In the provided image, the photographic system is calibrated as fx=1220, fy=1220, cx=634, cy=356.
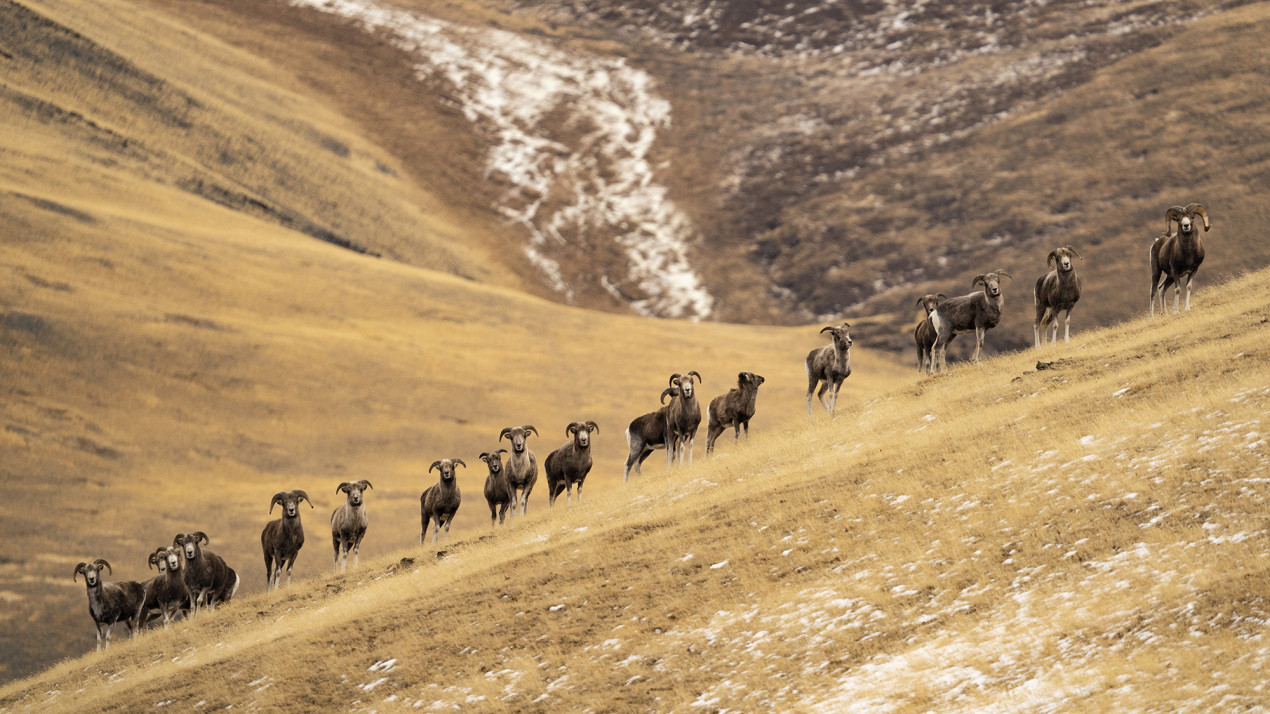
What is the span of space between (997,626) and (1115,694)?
7.47 ft

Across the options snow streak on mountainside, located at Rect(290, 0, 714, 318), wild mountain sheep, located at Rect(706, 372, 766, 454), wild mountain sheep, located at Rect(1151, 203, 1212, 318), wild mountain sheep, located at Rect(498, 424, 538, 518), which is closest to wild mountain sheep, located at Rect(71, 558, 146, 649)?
wild mountain sheep, located at Rect(498, 424, 538, 518)

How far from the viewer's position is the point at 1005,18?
437ft

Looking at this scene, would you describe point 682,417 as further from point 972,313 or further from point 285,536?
point 285,536

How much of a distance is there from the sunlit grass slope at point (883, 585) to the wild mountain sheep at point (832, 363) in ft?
6.96

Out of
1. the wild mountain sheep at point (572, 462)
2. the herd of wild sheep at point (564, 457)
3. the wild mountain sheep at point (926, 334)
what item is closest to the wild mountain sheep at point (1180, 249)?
the herd of wild sheep at point (564, 457)

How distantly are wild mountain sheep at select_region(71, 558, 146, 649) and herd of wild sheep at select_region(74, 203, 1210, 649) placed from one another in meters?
0.02

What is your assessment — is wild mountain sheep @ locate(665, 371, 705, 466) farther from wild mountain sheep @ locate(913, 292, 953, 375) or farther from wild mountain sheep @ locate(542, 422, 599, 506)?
wild mountain sheep @ locate(913, 292, 953, 375)

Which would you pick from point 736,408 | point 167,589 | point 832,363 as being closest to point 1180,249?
point 832,363

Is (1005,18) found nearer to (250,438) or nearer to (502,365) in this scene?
(502,365)

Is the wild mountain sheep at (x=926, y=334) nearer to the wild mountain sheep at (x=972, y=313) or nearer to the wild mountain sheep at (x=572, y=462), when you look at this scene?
the wild mountain sheep at (x=972, y=313)

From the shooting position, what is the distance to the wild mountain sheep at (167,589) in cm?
2766

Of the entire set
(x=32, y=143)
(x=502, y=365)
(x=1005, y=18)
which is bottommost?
(x=502, y=365)

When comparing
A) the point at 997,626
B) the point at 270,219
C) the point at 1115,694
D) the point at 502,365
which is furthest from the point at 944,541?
the point at 270,219

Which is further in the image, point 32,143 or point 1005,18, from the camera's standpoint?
point 1005,18
